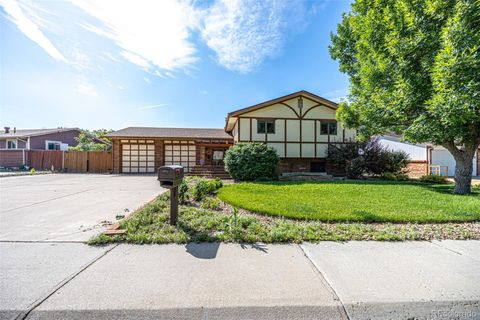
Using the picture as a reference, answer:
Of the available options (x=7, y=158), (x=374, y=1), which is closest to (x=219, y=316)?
(x=374, y=1)

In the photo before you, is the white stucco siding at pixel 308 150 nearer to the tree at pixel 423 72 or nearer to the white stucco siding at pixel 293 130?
the white stucco siding at pixel 293 130

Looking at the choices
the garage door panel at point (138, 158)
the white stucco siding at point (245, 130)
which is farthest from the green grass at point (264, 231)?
the garage door panel at point (138, 158)

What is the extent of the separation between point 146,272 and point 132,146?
17.9 metres

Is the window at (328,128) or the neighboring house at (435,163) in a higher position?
Result: the window at (328,128)

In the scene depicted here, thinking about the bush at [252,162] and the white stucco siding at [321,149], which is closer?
the bush at [252,162]

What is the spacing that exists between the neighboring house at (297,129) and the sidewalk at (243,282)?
12111mm

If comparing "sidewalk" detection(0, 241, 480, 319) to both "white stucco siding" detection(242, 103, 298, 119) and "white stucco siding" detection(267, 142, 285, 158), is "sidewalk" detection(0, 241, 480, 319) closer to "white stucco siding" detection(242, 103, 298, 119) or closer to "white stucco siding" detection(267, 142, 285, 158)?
"white stucco siding" detection(267, 142, 285, 158)

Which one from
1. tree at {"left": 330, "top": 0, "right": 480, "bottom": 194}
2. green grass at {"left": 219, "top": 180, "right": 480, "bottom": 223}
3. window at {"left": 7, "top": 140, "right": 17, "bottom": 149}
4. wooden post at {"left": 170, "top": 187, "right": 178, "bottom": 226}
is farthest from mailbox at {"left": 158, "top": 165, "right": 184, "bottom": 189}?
window at {"left": 7, "top": 140, "right": 17, "bottom": 149}

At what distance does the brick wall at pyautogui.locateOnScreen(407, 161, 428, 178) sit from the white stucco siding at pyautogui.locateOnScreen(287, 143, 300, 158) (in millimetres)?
9367

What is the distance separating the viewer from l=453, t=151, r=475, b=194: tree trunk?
8.44 meters

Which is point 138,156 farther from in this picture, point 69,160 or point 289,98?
point 289,98

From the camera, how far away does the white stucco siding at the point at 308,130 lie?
15.5m

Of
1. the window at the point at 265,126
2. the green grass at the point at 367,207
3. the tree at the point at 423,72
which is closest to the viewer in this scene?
the green grass at the point at 367,207

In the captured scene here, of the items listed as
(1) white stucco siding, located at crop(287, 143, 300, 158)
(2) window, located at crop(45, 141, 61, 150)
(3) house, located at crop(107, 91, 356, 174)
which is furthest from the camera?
(2) window, located at crop(45, 141, 61, 150)
